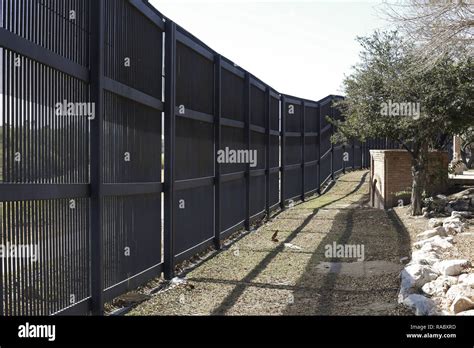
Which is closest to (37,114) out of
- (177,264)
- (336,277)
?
(177,264)

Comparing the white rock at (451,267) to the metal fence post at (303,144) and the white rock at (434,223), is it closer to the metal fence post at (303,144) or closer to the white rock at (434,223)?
the white rock at (434,223)

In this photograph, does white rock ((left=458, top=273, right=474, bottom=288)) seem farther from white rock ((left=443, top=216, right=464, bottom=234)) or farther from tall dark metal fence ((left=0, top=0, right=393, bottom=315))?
white rock ((left=443, top=216, right=464, bottom=234))

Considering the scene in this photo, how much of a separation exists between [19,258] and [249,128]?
915cm

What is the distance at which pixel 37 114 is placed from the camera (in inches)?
192

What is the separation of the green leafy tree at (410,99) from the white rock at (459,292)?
5.86 metres

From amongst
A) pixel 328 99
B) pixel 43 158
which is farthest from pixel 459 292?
pixel 328 99

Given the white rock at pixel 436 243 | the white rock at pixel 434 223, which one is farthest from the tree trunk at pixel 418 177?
the white rock at pixel 436 243

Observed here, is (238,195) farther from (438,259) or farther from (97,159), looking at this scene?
(97,159)

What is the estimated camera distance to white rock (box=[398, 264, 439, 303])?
21.3 feet

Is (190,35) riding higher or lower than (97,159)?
higher

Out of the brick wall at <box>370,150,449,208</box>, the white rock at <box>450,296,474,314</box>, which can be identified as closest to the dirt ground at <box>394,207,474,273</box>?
the brick wall at <box>370,150,449,208</box>

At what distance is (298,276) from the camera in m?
8.24

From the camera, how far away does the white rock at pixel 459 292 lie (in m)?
5.59

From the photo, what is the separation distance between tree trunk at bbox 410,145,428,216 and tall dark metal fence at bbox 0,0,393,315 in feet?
16.4
